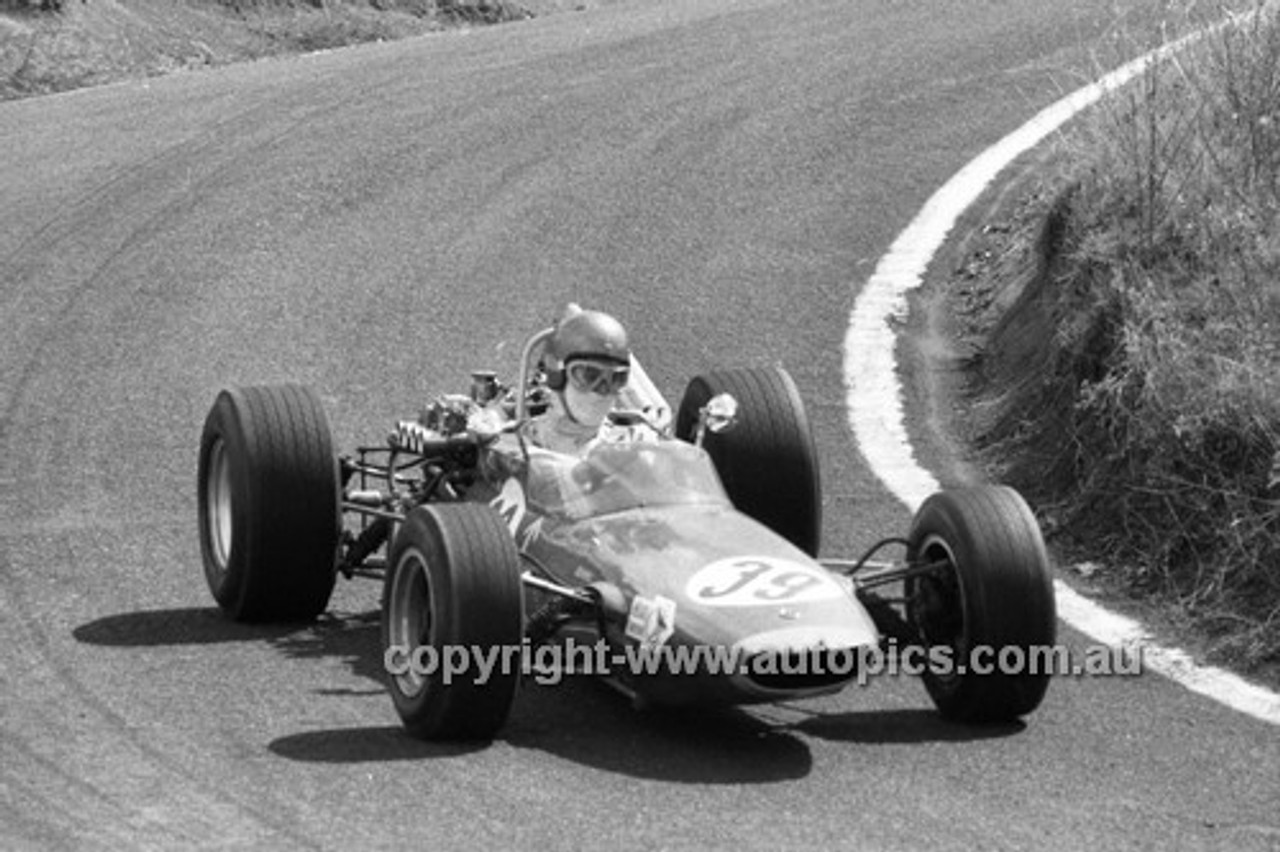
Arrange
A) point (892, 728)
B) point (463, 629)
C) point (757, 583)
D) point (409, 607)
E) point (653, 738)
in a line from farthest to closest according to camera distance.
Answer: point (409, 607)
point (892, 728)
point (653, 738)
point (757, 583)
point (463, 629)

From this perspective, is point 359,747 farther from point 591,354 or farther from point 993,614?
point 993,614

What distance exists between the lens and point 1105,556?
33.7 feet

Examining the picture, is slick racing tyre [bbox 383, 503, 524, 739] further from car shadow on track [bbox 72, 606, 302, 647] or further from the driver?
Answer: car shadow on track [bbox 72, 606, 302, 647]

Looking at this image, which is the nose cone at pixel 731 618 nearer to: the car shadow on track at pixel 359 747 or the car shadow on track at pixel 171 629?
the car shadow on track at pixel 359 747

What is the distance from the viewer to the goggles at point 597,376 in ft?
30.9

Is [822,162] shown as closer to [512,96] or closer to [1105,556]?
[512,96]

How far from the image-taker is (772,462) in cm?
1004

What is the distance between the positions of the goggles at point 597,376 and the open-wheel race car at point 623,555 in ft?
0.54

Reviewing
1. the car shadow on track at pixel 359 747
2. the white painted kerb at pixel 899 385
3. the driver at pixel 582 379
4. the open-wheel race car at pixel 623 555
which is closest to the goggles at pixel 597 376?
the driver at pixel 582 379

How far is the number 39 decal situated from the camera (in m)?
8.16

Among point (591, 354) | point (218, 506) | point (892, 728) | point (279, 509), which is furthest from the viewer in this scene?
point (218, 506)

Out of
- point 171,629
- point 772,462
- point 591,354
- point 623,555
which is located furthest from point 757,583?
point 171,629

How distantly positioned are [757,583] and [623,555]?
58 centimetres

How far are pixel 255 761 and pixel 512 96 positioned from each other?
10.8 metres
